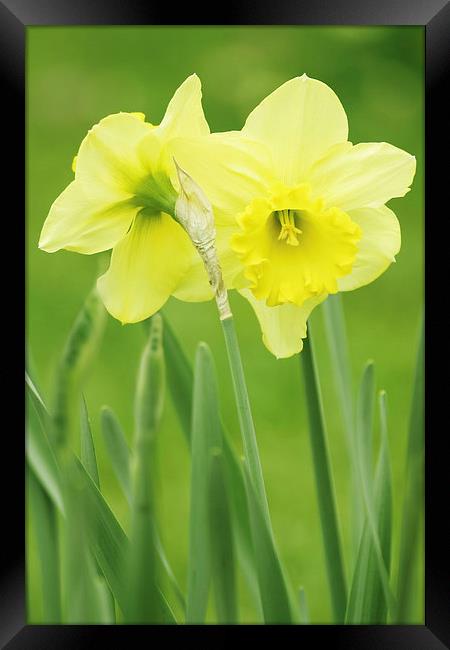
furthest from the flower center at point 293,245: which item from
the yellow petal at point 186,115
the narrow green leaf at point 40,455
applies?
→ the narrow green leaf at point 40,455

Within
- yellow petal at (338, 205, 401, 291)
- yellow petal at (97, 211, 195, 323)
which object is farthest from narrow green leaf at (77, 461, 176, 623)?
yellow petal at (338, 205, 401, 291)

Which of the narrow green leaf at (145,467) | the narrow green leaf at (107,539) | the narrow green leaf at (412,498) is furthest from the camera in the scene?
the narrow green leaf at (412,498)

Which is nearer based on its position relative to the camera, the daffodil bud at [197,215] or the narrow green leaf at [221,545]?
the daffodil bud at [197,215]

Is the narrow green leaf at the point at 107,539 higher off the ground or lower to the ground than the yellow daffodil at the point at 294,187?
lower

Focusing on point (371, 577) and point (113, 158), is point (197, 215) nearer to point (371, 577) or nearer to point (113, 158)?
point (113, 158)

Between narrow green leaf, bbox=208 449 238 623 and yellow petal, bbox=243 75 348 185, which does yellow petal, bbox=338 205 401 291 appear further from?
narrow green leaf, bbox=208 449 238 623

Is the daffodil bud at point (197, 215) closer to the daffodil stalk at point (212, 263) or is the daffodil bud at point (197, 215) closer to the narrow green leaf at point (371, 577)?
the daffodil stalk at point (212, 263)

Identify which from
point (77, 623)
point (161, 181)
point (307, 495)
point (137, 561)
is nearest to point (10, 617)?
point (77, 623)
